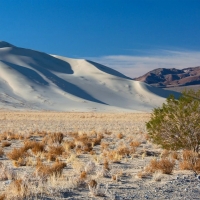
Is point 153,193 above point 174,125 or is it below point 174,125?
below

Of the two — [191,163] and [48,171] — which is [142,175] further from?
[48,171]

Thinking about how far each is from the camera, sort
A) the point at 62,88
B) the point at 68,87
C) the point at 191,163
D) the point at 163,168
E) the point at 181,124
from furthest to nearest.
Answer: the point at 68,87 < the point at 62,88 < the point at 181,124 < the point at 191,163 < the point at 163,168

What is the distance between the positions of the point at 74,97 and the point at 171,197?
104 metres

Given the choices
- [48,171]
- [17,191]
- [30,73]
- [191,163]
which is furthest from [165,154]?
[30,73]

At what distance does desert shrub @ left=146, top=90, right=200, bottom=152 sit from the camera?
468 inches

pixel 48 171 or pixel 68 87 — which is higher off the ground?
pixel 68 87

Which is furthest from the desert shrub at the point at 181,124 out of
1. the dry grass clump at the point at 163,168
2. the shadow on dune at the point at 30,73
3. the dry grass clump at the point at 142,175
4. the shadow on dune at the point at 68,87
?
the shadow on dune at the point at 30,73

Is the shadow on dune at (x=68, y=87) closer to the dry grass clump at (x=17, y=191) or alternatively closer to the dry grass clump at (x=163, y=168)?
the dry grass clump at (x=163, y=168)

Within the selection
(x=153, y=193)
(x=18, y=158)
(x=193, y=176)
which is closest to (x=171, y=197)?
(x=153, y=193)

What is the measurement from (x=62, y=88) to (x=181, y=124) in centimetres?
10920

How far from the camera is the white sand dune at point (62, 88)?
10006 centimetres

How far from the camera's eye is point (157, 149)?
1580 cm

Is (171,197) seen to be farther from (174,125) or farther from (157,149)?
(157,149)

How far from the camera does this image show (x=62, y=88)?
12025 centimetres
